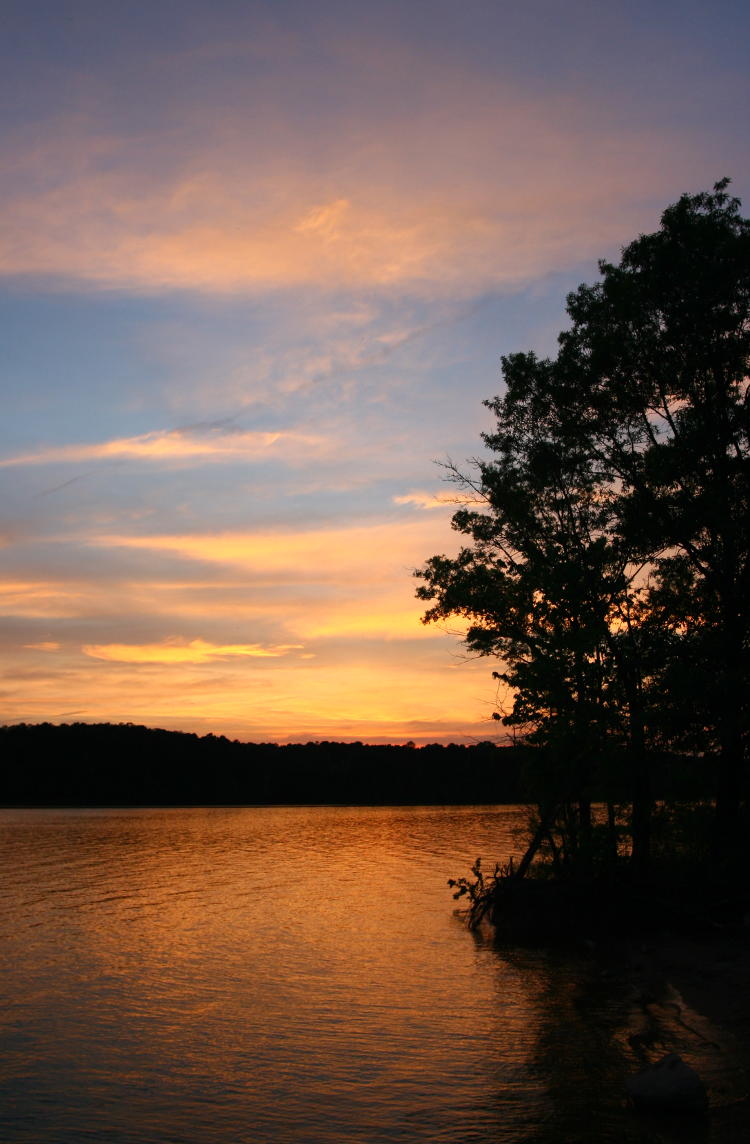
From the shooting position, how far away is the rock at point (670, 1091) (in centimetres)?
1242

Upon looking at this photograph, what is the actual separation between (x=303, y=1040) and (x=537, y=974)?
26.4 ft

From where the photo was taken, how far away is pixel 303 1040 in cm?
1795

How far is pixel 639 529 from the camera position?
2562cm

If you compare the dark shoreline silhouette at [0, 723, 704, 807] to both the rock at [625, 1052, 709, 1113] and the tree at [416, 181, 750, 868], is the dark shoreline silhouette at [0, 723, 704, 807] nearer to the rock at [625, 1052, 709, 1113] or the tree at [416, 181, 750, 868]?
the tree at [416, 181, 750, 868]

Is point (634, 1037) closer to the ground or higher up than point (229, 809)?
higher up

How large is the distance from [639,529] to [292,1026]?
1611 centimetres

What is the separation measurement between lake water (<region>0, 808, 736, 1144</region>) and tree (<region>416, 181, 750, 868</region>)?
7.19 m

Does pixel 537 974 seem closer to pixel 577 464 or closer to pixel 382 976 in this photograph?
pixel 382 976

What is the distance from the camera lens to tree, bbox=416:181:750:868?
25.0m

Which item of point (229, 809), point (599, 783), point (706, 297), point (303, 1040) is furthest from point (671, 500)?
point (229, 809)

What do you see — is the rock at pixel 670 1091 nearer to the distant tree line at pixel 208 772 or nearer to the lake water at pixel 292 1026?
the lake water at pixel 292 1026

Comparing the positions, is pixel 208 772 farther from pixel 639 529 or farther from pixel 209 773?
pixel 639 529

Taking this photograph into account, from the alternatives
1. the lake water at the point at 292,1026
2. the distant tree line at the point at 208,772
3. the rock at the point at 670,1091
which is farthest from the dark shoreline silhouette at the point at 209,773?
the rock at the point at 670,1091

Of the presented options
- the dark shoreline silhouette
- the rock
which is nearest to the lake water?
the rock
